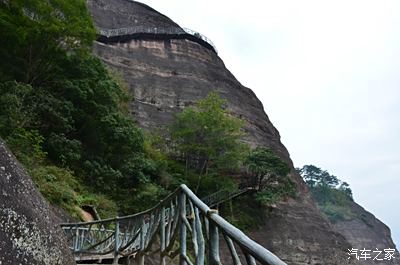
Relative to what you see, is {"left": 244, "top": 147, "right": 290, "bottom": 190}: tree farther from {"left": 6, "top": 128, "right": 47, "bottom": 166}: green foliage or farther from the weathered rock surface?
the weathered rock surface

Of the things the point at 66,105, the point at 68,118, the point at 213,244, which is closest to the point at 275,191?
the point at 68,118

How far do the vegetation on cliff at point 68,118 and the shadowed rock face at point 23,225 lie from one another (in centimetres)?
922

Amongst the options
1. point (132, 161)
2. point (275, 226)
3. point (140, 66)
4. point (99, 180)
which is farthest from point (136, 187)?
point (140, 66)

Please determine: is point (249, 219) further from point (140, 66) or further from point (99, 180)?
point (140, 66)

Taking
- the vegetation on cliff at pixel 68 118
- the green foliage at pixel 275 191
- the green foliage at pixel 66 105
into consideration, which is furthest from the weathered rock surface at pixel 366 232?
the green foliage at pixel 66 105

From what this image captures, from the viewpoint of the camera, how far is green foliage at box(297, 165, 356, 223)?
5362cm

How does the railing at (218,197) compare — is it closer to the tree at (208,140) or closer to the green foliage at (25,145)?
the tree at (208,140)

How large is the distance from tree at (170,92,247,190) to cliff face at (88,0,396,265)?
3.85 metres

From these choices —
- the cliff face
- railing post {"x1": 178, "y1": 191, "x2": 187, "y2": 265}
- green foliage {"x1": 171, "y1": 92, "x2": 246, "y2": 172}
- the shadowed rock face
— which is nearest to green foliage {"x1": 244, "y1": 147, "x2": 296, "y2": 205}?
green foliage {"x1": 171, "y1": 92, "x2": 246, "y2": 172}

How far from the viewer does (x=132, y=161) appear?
715 inches

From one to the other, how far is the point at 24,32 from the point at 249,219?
15.3 metres

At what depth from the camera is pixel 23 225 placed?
111 inches

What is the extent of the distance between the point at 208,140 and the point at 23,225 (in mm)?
19537

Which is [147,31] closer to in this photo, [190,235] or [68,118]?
[68,118]
